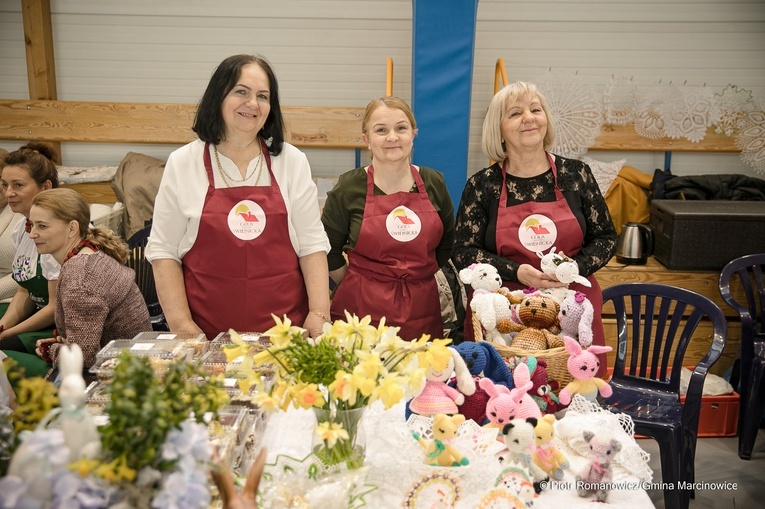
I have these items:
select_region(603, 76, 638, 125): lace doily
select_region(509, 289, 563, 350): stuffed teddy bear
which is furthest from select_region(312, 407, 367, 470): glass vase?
select_region(603, 76, 638, 125): lace doily

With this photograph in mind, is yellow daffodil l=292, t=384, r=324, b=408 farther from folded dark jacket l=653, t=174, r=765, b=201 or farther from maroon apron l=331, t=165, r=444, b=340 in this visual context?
folded dark jacket l=653, t=174, r=765, b=201

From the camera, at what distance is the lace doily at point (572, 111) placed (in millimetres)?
5379

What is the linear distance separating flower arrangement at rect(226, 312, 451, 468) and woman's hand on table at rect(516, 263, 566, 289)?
1234mm

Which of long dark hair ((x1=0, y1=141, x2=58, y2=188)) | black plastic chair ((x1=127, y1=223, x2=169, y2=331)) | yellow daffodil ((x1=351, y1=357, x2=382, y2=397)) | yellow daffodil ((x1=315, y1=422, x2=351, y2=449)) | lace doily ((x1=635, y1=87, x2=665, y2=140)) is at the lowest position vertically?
black plastic chair ((x1=127, y1=223, x2=169, y2=331))

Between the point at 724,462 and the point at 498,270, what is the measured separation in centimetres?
184

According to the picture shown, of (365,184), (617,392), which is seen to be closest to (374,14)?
(365,184)

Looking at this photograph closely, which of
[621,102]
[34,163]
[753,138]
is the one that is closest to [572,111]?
[621,102]

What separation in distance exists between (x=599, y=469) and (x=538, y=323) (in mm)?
772

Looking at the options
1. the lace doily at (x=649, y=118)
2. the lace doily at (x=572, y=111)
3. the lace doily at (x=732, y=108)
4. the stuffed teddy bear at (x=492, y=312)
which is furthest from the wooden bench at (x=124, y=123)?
the stuffed teddy bear at (x=492, y=312)

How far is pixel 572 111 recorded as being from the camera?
17.7 feet

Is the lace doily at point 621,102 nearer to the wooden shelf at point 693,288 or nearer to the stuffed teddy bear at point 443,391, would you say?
the wooden shelf at point 693,288

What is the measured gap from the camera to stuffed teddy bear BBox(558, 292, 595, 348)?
2.35 m

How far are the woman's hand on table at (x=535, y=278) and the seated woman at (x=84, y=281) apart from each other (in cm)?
154

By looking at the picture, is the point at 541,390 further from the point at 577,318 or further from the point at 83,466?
the point at 83,466
